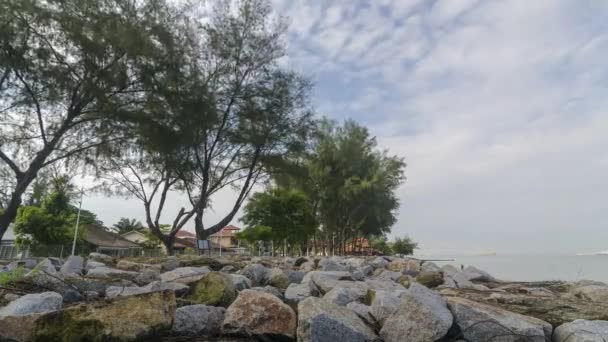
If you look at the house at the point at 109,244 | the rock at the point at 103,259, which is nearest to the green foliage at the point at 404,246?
the house at the point at 109,244

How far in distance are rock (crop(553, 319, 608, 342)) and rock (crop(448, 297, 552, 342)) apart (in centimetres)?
6

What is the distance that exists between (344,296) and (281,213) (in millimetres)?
20171

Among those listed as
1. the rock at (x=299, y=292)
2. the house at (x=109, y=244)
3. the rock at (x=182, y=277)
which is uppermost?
the house at (x=109, y=244)

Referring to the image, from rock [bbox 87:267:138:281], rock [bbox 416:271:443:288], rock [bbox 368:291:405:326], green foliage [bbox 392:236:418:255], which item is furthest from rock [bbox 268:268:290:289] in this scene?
green foliage [bbox 392:236:418:255]

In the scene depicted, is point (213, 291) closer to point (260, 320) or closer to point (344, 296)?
point (260, 320)

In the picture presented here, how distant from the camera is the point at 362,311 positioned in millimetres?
2572

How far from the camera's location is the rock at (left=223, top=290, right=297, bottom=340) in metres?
2.23

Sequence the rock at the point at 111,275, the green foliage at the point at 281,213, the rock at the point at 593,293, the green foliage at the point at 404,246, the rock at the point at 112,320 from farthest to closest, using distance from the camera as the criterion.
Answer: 1. the green foliage at the point at 404,246
2. the green foliage at the point at 281,213
3. the rock at the point at 593,293
4. the rock at the point at 111,275
5. the rock at the point at 112,320

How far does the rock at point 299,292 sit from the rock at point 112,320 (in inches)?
40.2

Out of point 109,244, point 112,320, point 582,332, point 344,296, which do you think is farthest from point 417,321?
point 109,244

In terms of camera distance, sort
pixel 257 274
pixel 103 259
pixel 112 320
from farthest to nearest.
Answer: pixel 103 259 → pixel 257 274 → pixel 112 320

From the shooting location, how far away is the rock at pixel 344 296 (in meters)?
2.80

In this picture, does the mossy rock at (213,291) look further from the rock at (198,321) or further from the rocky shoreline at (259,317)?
the rock at (198,321)

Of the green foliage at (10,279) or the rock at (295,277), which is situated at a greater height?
the green foliage at (10,279)
